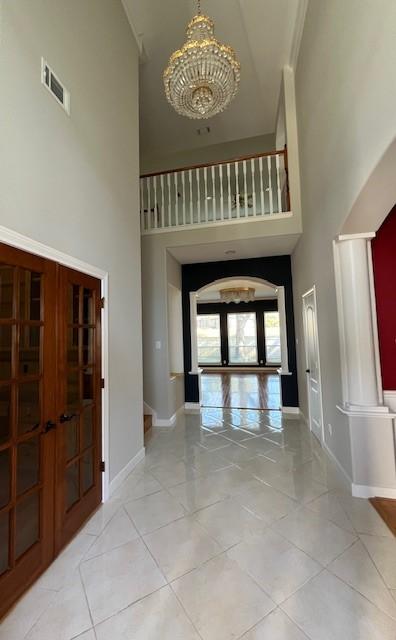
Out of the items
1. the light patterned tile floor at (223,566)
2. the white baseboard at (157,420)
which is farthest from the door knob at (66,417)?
the white baseboard at (157,420)

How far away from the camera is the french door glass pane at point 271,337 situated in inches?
451

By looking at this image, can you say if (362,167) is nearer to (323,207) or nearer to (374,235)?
(374,235)

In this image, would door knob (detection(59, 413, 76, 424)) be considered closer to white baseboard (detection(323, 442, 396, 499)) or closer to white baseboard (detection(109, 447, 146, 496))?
white baseboard (detection(109, 447, 146, 496))

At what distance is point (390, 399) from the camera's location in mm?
2650

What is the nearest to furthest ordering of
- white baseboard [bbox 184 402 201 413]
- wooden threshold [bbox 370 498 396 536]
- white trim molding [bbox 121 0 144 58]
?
wooden threshold [bbox 370 498 396 536] → white trim molding [bbox 121 0 144 58] → white baseboard [bbox 184 402 201 413]

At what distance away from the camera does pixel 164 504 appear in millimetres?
2566

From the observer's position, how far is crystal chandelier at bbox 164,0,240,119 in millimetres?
2510

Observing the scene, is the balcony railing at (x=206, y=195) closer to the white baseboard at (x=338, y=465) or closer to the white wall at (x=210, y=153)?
the white wall at (x=210, y=153)

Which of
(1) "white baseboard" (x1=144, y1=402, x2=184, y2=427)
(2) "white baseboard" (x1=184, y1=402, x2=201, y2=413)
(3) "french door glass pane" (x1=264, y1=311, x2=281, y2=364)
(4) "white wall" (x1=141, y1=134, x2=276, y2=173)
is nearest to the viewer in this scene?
(1) "white baseboard" (x1=144, y1=402, x2=184, y2=427)

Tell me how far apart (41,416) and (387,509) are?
2873 millimetres

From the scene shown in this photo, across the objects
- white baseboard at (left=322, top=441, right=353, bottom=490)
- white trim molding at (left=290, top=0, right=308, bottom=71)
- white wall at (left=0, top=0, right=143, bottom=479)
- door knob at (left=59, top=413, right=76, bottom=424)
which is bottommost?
white baseboard at (left=322, top=441, right=353, bottom=490)

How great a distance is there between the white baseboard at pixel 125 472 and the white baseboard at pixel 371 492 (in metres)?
2.28

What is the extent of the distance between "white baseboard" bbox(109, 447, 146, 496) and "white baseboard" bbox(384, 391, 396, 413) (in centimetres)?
274

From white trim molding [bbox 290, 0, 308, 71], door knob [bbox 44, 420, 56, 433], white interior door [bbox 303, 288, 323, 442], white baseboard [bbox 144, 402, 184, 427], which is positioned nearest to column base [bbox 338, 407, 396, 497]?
white interior door [bbox 303, 288, 323, 442]
